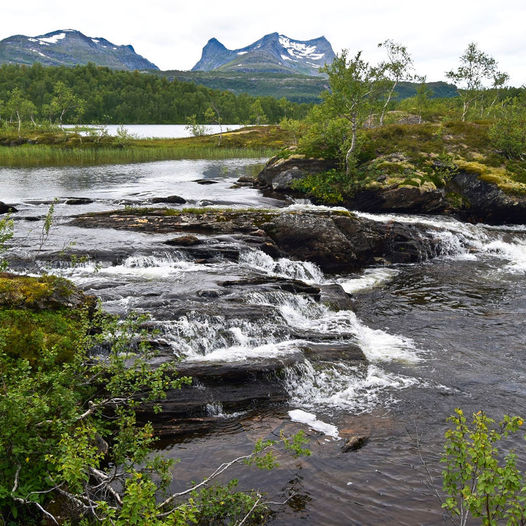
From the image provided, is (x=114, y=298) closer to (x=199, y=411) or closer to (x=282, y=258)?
(x=199, y=411)

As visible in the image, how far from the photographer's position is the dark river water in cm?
1079

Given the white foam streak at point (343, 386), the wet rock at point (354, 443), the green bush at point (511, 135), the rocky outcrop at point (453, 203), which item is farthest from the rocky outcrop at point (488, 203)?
the wet rock at point (354, 443)

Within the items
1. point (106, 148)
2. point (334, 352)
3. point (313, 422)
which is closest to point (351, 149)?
point (334, 352)

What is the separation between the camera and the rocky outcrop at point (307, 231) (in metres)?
30.4

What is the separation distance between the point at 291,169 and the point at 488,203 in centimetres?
1950

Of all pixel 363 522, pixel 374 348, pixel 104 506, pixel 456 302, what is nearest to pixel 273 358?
pixel 374 348

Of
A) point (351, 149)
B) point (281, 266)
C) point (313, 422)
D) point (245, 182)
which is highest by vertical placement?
point (351, 149)

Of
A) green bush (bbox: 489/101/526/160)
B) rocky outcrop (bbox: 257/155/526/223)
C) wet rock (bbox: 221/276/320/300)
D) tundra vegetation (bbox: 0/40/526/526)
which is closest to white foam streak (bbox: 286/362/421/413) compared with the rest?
tundra vegetation (bbox: 0/40/526/526)

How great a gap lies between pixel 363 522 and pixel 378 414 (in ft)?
14.5

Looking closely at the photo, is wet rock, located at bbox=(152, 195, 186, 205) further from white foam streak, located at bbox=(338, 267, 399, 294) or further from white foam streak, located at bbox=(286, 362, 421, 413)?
white foam streak, located at bbox=(286, 362, 421, 413)

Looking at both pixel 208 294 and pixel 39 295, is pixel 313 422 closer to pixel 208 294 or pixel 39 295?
pixel 208 294

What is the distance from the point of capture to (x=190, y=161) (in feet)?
297

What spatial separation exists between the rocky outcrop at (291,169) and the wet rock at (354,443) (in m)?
37.4

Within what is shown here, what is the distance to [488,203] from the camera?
4112 centimetres
